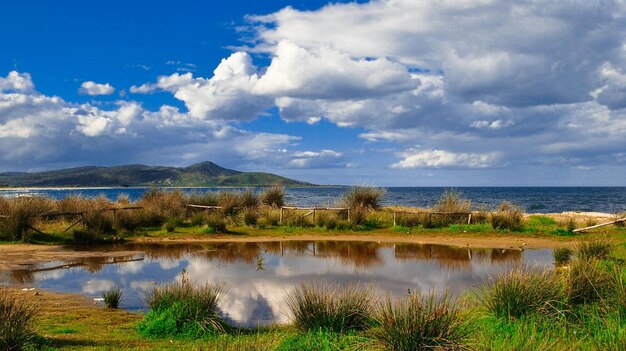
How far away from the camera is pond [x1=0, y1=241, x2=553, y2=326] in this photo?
13.1m

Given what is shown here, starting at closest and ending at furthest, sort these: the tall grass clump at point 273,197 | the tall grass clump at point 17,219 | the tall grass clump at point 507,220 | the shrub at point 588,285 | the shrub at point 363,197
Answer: the shrub at point 588,285
the tall grass clump at point 17,219
the tall grass clump at point 507,220
the shrub at point 363,197
the tall grass clump at point 273,197

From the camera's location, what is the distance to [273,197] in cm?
3553

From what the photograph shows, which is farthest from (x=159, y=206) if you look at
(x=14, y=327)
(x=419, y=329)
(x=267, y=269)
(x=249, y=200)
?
(x=419, y=329)

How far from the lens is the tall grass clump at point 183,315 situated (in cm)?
917

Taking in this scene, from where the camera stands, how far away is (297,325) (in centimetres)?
851

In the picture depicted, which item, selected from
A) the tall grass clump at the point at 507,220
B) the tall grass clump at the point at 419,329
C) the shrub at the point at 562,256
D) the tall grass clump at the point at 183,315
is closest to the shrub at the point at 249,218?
the tall grass clump at the point at 507,220

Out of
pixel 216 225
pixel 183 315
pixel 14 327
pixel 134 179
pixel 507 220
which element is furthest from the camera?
pixel 134 179

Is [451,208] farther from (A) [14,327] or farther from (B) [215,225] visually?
(A) [14,327]

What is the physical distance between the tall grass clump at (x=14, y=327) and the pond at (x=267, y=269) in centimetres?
386

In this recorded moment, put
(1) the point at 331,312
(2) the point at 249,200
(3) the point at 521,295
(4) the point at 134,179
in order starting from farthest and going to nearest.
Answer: (4) the point at 134,179
(2) the point at 249,200
(3) the point at 521,295
(1) the point at 331,312

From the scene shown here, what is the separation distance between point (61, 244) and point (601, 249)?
21.9 m

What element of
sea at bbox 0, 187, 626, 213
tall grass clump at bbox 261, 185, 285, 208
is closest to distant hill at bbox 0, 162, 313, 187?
sea at bbox 0, 187, 626, 213

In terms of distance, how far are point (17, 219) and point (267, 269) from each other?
47.6 ft

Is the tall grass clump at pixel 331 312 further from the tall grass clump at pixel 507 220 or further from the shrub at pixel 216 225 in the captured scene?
the tall grass clump at pixel 507 220
